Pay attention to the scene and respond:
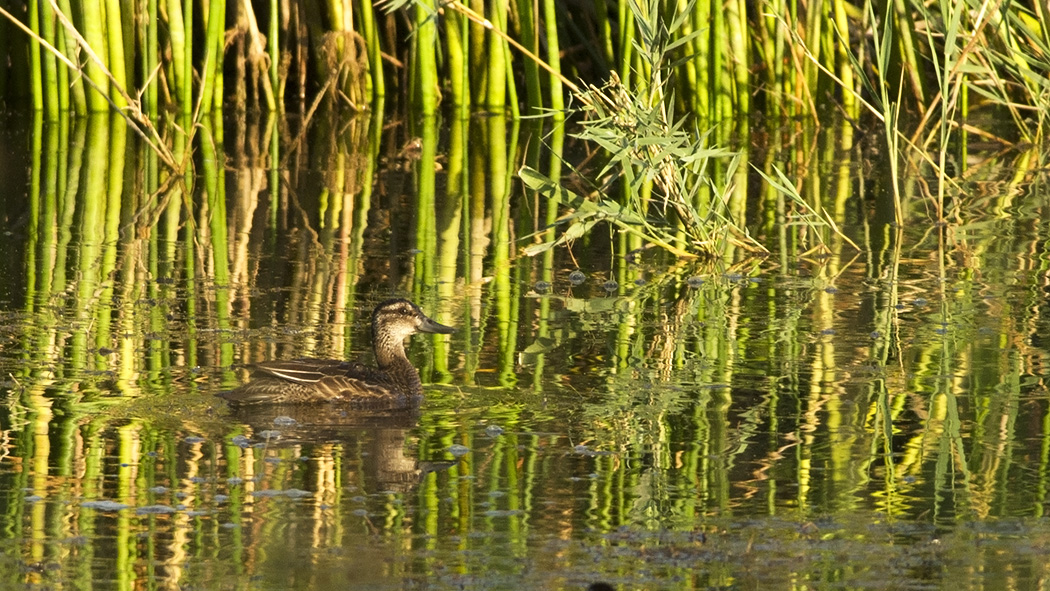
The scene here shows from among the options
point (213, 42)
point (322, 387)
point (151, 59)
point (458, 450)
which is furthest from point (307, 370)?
point (151, 59)

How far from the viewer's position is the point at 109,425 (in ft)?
20.2

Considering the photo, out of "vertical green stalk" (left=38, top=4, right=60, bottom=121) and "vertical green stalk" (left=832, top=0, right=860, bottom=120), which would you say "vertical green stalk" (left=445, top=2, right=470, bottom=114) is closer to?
"vertical green stalk" (left=832, top=0, right=860, bottom=120)

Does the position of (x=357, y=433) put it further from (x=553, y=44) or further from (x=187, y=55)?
(x=187, y=55)

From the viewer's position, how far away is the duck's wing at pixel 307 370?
651cm

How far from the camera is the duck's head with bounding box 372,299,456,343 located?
23.6ft

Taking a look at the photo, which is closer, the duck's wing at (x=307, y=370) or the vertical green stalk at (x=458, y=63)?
the duck's wing at (x=307, y=370)

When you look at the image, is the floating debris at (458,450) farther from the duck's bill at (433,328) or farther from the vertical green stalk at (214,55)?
the vertical green stalk at (214,55)

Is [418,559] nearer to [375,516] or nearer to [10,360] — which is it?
[375,516]

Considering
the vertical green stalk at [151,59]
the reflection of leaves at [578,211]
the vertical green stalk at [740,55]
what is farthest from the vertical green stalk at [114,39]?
the reflection of leaves at [578,211]

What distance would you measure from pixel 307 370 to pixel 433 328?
3.05ft

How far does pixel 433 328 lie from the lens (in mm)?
7367

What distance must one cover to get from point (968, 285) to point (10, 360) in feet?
15.0

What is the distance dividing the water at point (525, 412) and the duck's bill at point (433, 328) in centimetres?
14

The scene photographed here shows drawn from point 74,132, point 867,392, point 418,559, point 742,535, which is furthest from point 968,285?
point 74,132
